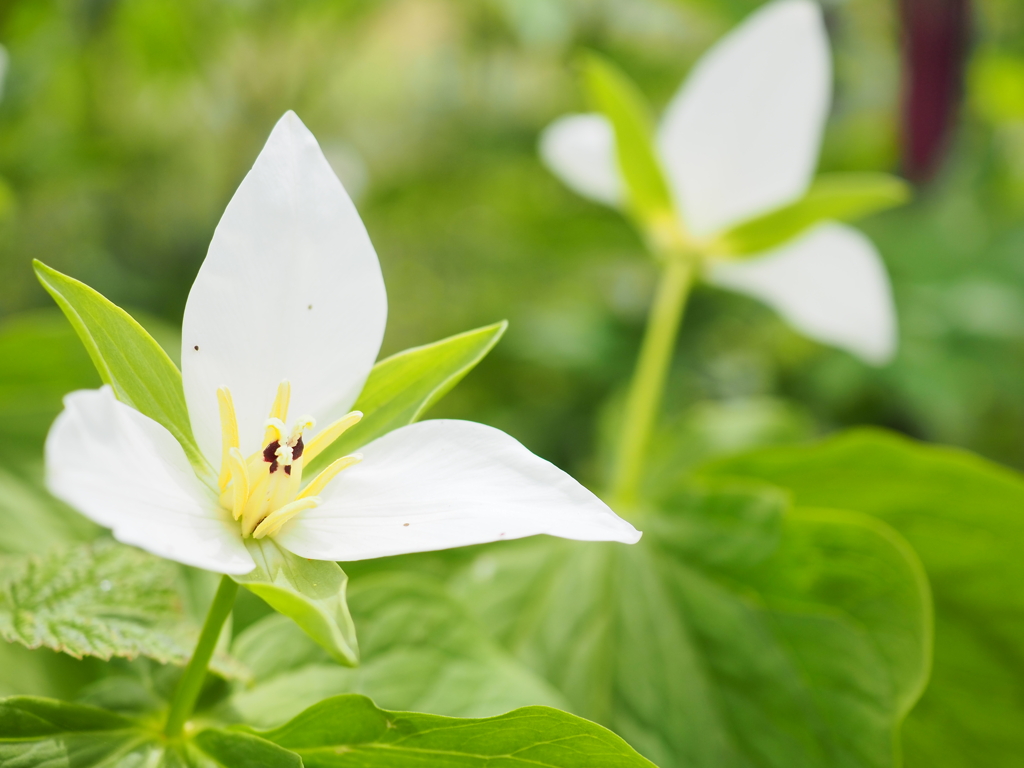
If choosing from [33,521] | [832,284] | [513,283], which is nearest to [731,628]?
[832,284]

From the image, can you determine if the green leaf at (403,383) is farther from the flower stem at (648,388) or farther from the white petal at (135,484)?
the flower stem at (648,388)

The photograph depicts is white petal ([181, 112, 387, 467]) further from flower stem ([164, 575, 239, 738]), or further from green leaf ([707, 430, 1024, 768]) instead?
green leaf ([707, 430, 1024, 768])

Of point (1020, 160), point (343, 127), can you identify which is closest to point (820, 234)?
point (343, 127)

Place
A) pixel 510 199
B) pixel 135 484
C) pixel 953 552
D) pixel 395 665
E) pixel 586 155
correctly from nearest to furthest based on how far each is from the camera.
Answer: pixel 135 484 < pixel 395 665 < pixel 953 552 < pixel 586 155 < pixel 510 199

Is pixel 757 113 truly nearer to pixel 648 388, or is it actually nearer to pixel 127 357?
pixel 648 388

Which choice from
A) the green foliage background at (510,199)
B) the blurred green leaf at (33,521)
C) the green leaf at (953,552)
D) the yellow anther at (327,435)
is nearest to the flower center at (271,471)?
the yellow anther at (327,435)

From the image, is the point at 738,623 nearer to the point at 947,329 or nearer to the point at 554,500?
the point at 554,500

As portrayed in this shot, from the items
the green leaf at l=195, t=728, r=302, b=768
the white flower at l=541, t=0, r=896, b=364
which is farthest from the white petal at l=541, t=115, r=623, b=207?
the green leaf at l=195, t=728, r=302, b=768
